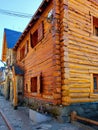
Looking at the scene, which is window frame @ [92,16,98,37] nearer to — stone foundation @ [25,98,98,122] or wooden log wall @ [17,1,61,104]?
wooden log wall @ [17,1,61,104]

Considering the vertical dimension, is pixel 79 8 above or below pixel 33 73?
above

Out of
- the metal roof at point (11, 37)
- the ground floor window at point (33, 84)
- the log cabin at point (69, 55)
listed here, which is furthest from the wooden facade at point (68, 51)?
the metal roof at point (11, 37)

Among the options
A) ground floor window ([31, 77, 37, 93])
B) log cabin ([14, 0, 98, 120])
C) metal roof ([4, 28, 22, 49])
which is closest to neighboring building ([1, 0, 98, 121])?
log cabin ([14, 0, 98, 120])

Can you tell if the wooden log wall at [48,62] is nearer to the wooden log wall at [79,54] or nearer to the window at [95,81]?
the wooden log wall at [79,54]

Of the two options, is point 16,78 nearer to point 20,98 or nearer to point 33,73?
point 20,98

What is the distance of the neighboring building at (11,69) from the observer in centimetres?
1510

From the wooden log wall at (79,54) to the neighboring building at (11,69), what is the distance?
7054mm

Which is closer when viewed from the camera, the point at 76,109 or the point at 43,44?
the point at 76,109

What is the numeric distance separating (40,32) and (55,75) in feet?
11.8

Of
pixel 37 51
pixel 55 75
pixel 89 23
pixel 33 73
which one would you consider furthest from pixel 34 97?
pixel 89 23

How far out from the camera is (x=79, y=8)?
938 cm

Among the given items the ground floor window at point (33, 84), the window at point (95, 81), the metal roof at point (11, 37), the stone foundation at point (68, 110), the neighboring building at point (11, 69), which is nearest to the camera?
the stone foundation at point (68, 110)

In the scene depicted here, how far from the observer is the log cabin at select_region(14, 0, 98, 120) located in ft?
27.5

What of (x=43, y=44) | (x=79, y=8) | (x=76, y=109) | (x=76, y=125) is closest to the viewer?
(x=76, y=125)
